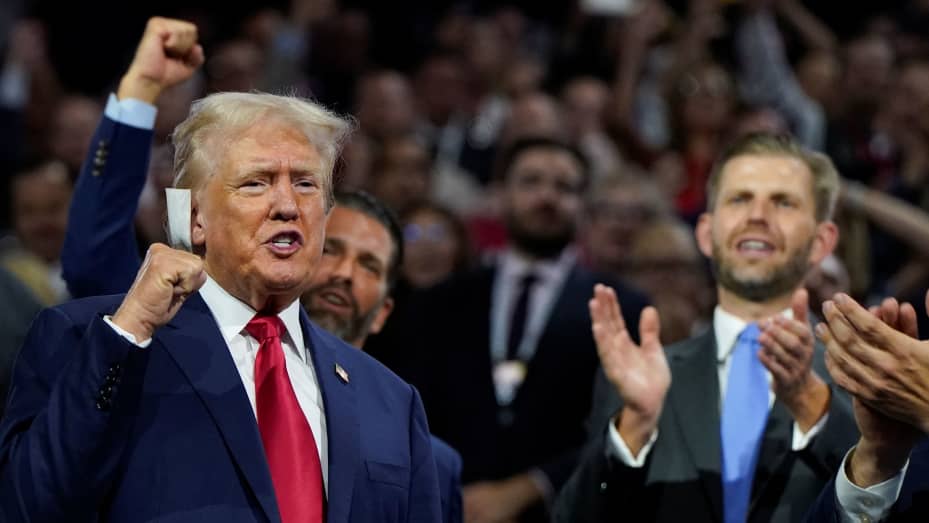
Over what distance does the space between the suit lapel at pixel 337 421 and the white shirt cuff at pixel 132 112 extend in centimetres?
106

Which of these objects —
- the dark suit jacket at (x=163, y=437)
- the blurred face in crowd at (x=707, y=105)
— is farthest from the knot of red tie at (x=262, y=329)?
the blurred face in crowd at (x=707, y=105)

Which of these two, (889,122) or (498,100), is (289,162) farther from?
(498,100)

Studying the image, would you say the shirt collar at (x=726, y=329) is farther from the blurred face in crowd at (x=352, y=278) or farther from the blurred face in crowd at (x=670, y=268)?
the blurred face in crowd at (x=670, y=268)

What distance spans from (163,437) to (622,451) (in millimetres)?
1367

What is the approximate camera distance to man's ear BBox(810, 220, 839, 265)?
422cm

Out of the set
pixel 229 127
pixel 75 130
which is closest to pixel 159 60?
pixel 229 127

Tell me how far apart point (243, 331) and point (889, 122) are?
5.76 m

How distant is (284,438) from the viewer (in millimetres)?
2883

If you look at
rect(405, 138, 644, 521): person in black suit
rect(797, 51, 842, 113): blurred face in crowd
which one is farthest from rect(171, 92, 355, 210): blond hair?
rect(797, 51, 842, 113): blurred face in crowd

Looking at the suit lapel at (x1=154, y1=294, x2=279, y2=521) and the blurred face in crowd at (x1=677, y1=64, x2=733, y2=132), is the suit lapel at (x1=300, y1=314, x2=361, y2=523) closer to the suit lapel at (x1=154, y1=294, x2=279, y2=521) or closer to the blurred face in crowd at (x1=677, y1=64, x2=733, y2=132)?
the suit lapel at (x1=154, y1=294, x2=279, y2=521)

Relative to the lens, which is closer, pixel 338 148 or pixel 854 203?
pixel 338 148

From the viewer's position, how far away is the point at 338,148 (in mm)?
3254

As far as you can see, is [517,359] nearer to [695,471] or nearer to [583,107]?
[695,471]

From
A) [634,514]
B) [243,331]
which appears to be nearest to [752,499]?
[634,514]
